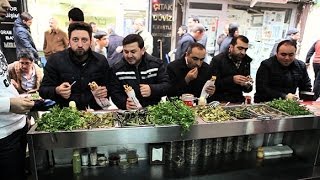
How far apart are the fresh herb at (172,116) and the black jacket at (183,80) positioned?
919mm

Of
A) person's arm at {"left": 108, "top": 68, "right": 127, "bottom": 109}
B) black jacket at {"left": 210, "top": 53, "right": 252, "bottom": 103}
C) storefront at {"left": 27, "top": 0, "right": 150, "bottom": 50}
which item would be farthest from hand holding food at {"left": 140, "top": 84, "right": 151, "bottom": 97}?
storefront at {"left": 27, "top": 0, "right": 150, "bottom": 50}

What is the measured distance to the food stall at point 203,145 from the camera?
57.2 inches

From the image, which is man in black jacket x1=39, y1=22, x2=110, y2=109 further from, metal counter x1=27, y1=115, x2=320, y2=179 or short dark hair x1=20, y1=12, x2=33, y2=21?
short dark hair x1=20, y1=12, x2=33, y2=21

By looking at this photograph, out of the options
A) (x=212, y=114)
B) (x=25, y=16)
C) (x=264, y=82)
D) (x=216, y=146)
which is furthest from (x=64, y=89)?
(x=25, y=16)

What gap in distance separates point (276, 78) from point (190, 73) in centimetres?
92

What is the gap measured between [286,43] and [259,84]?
48 centimetres

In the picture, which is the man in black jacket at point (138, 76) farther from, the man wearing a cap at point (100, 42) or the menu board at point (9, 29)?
the menu board at point (9, 29)

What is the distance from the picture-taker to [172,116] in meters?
1.56

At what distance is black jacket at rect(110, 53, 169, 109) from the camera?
2246 mm

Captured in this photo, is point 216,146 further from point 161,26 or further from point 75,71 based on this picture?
point 161,26

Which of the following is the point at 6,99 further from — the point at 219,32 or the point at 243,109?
the point at 219,32

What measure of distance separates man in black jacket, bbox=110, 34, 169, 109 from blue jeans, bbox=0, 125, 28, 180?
80 cm

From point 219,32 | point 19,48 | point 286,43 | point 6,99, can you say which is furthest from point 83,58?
point 219,32

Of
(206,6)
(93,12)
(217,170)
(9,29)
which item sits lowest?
(217,170)
